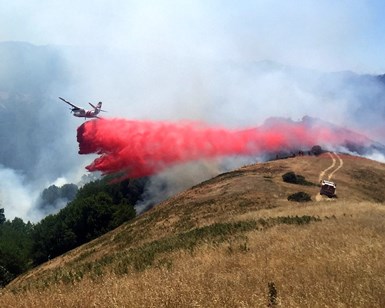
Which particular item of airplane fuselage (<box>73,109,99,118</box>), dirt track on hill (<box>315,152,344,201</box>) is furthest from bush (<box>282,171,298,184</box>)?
airplane fuselage (<box>73,109,99,118</box>)

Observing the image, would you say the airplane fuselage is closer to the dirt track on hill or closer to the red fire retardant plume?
the red fire retardant plume

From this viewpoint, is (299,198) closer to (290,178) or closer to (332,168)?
(290,178)

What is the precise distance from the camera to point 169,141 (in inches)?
3789

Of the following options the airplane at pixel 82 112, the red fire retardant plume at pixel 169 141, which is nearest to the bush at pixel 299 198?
the red fire retardant plume at pixel 169 141

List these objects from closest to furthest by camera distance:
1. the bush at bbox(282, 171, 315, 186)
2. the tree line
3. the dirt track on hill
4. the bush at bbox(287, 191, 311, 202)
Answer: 1. the bush at bbox(287, 191, 311, 202)
2. the bush at bbox(282, 171, 315, 186)
3. the dirt track on hill
4. the tree line

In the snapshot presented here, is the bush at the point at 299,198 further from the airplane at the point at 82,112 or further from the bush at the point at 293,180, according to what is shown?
the airplane at the point at 82,112

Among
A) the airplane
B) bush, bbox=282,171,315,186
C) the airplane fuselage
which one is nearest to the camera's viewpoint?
→ bush, bbox=282,171,315,186

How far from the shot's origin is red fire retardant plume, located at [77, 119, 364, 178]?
8256 centimetres

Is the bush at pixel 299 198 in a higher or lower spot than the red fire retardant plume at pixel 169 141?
lower

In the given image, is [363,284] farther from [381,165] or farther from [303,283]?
[381,165]

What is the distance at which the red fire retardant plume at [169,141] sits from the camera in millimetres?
82562

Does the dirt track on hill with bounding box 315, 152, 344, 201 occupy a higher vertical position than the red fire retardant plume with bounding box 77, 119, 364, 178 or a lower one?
lower

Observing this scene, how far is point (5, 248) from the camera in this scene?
85.8 m

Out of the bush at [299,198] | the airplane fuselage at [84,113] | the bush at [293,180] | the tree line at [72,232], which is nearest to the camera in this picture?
the bush at [299,198]
